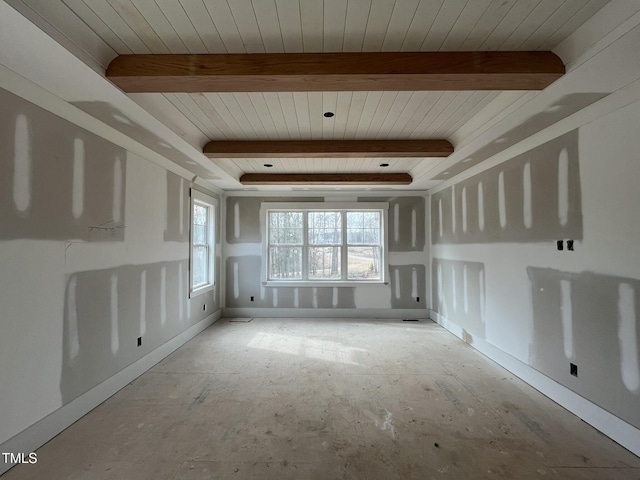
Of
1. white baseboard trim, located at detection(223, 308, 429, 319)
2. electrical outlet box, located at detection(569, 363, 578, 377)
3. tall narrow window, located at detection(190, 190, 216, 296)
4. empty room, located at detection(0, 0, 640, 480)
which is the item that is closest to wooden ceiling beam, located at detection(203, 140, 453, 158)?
empty room, located at detection(0, 0, 640, 480)

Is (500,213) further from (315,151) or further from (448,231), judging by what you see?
(315,151)

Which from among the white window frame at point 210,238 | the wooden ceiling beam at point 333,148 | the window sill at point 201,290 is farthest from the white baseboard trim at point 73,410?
the wooden ceiling beam at point 333,148

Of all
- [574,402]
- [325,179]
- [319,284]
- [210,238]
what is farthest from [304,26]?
[319,284]

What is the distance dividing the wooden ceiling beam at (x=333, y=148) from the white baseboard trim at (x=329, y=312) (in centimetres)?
338

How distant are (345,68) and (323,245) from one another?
4316 mm

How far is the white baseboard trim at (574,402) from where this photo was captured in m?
2.03

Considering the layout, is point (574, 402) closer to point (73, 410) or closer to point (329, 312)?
point (329, 312)

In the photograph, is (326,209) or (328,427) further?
(326,209)

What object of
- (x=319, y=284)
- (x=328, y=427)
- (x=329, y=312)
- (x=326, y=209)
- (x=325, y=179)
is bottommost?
(x=328, y=427)

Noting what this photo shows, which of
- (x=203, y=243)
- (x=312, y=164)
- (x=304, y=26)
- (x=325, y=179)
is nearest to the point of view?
(x=304, y=26)

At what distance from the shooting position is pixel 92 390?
250 cm

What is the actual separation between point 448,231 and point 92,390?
5.00 m

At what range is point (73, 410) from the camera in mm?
2311

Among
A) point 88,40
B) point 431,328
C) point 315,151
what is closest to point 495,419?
point 431,328
